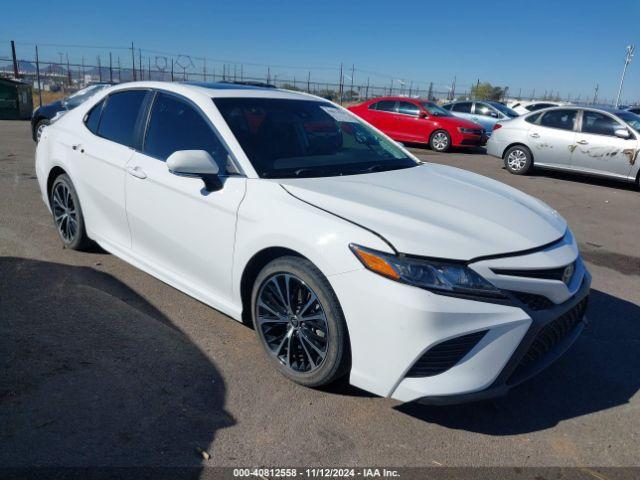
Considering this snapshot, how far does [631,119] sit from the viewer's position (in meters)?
10.5

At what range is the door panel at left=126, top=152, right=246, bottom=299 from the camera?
3.24m

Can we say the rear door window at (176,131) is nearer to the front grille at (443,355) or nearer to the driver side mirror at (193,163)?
the driver side mirror at (193,163)

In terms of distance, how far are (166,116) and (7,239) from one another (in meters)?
2.58

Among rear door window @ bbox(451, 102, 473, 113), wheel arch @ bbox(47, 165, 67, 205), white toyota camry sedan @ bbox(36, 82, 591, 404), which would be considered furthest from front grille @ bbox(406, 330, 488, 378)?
rear door window @ bbox(451, 102, 473, 113)

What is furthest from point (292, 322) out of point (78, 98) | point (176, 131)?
point (78, 98)

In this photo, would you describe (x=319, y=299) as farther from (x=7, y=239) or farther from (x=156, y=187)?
A: (x=7, y=239)

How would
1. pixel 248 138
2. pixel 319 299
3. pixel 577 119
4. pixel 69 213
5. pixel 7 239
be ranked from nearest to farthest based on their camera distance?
pixel 319 299 < pixel 248 138 < pixel 69 213 < pixel 7 239 < pixel 577 119

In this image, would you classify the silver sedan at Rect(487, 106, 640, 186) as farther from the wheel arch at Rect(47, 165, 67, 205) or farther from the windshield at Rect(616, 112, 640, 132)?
the wheel arch at Rect(47, 165, 67, 205)

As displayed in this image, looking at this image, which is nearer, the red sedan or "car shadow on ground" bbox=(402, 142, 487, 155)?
the red sedan

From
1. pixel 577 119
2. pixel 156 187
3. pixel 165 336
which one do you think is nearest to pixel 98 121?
pixel 156 187

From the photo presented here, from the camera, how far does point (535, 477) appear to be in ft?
8.06

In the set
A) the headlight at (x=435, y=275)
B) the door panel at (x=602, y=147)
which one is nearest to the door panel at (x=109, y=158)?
the headlight at (x=435, y=275)

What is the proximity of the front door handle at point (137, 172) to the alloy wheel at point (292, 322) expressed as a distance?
1.34 meters

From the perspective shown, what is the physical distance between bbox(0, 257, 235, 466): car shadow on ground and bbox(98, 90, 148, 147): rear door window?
1198mm
